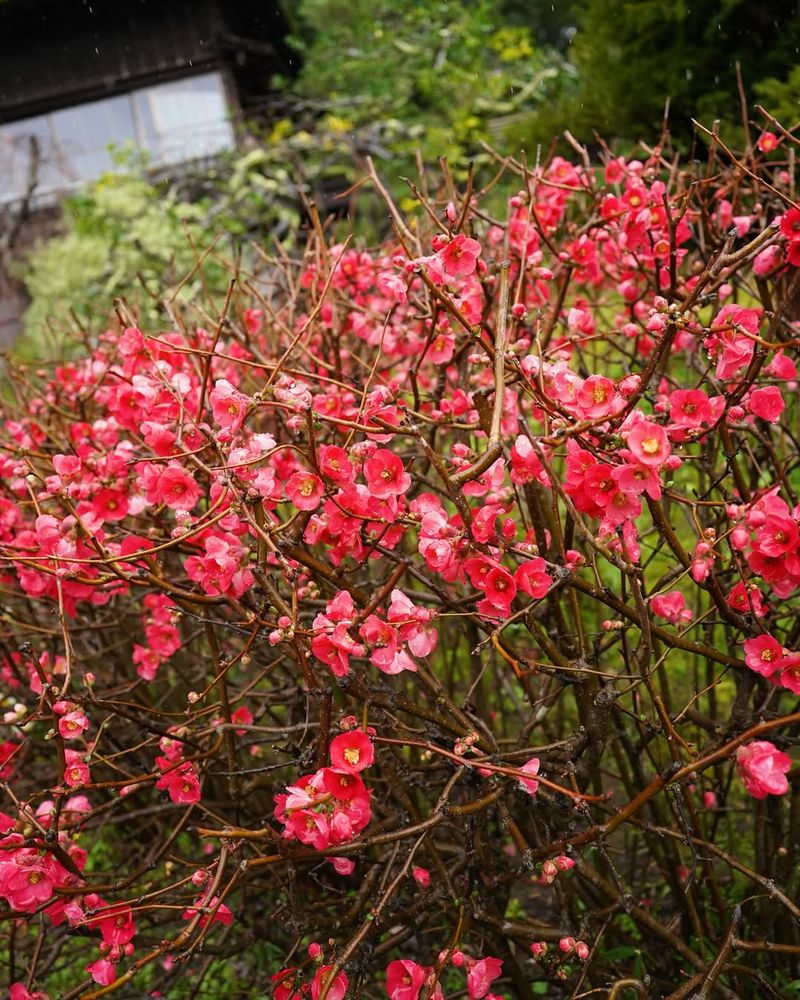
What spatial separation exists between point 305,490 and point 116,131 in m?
15.8

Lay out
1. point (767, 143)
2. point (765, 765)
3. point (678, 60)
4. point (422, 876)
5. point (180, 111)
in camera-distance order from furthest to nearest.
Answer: point (180, 111)
point (678, 60)
point (767, 143)
point (422, 876)
point (765, 765)

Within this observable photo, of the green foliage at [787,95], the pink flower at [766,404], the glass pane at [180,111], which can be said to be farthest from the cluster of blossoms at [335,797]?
the glass pane at [180,111]

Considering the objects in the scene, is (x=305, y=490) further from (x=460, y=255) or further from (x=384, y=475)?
(x=460, y=255)

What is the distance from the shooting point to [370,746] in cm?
141

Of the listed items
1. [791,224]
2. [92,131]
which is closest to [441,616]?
[791,224]

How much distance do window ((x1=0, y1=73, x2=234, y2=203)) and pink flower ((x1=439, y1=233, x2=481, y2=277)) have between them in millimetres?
14392

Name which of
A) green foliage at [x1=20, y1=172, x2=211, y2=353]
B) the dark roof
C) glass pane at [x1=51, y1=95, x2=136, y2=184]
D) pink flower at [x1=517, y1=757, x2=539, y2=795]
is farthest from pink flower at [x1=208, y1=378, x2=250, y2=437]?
glass pane at [x1=51, y1=95, x2=136, y2=184]

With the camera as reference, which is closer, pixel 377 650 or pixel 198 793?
pixel 377 650

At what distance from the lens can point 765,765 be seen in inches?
53.2

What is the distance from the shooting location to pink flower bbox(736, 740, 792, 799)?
4.38 ft

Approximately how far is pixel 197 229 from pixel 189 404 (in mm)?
8087

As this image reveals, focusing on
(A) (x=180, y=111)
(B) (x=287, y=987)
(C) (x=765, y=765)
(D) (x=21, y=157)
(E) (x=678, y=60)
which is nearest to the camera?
(C) (x=765, y=765)

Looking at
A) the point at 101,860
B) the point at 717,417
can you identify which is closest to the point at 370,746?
the point at 717,417

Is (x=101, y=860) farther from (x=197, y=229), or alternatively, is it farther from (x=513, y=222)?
Result: (x=197, y=229)
